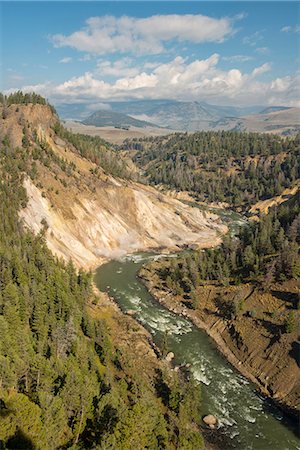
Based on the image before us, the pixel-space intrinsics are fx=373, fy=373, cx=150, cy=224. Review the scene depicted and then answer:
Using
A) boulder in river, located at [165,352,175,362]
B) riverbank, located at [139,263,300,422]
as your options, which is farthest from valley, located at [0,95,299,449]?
boulder in river, located at [165,352,175,362]

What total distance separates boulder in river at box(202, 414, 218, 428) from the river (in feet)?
2.64

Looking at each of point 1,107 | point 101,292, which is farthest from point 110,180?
point 101,292

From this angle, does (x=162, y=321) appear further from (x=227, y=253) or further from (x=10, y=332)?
(x=10, y=332)

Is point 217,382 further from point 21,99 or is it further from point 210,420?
point 21,99

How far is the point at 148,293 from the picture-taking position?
8319 centimetres

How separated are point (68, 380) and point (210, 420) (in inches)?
747

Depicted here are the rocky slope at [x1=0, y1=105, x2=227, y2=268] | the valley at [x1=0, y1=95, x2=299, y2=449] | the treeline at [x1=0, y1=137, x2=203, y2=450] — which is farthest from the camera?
the rocky slope at [x1=0, y1=105, x2=227, y2=268]

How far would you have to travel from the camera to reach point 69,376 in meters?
41.4

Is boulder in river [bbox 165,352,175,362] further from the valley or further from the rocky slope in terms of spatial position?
the rocky slope

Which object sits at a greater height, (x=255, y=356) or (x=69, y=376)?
(x=69, y=376)

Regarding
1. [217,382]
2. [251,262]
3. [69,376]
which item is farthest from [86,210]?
[69,376]

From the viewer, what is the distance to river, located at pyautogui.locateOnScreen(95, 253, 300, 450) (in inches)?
1769

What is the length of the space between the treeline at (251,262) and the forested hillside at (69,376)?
19636 mm

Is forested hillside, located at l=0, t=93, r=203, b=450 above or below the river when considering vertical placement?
above
